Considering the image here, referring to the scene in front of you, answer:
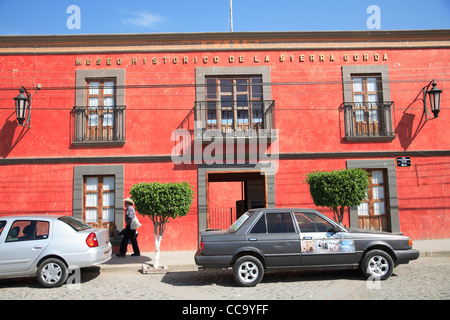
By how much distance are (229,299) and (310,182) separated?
4588 millimetres

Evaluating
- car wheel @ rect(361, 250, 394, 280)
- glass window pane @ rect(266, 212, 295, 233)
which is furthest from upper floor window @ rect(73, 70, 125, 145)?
car wheel @ rect(361, 250, 394, 280)

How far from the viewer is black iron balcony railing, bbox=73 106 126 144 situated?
11.6m

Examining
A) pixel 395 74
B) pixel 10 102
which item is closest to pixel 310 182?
pixel 395 74

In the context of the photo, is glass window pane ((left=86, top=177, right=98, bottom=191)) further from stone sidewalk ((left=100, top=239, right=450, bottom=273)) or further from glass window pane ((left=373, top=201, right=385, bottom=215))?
glass window pane ((left=373, top=201, right=385, bottom=215))

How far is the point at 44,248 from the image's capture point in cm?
729

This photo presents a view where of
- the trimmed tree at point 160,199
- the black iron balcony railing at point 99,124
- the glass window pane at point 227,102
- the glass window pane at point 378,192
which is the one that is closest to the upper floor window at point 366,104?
the glass window pane at point 378,192

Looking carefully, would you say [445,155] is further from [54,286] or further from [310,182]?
[54,286]

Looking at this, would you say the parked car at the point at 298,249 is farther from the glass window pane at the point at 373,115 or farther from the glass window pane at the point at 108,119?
the glass window pane at the point at 108,119

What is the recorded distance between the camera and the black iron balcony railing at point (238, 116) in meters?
11.7

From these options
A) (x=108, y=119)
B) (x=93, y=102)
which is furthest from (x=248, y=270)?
(x=93, y=102)

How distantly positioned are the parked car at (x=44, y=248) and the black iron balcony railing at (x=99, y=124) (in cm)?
440

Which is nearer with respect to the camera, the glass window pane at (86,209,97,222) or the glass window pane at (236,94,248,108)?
the glass window pane at (86,209,97,222)

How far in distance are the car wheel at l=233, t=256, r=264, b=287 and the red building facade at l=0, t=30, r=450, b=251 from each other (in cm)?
439

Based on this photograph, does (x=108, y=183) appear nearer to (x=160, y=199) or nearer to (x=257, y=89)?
(x=160, y=199)
